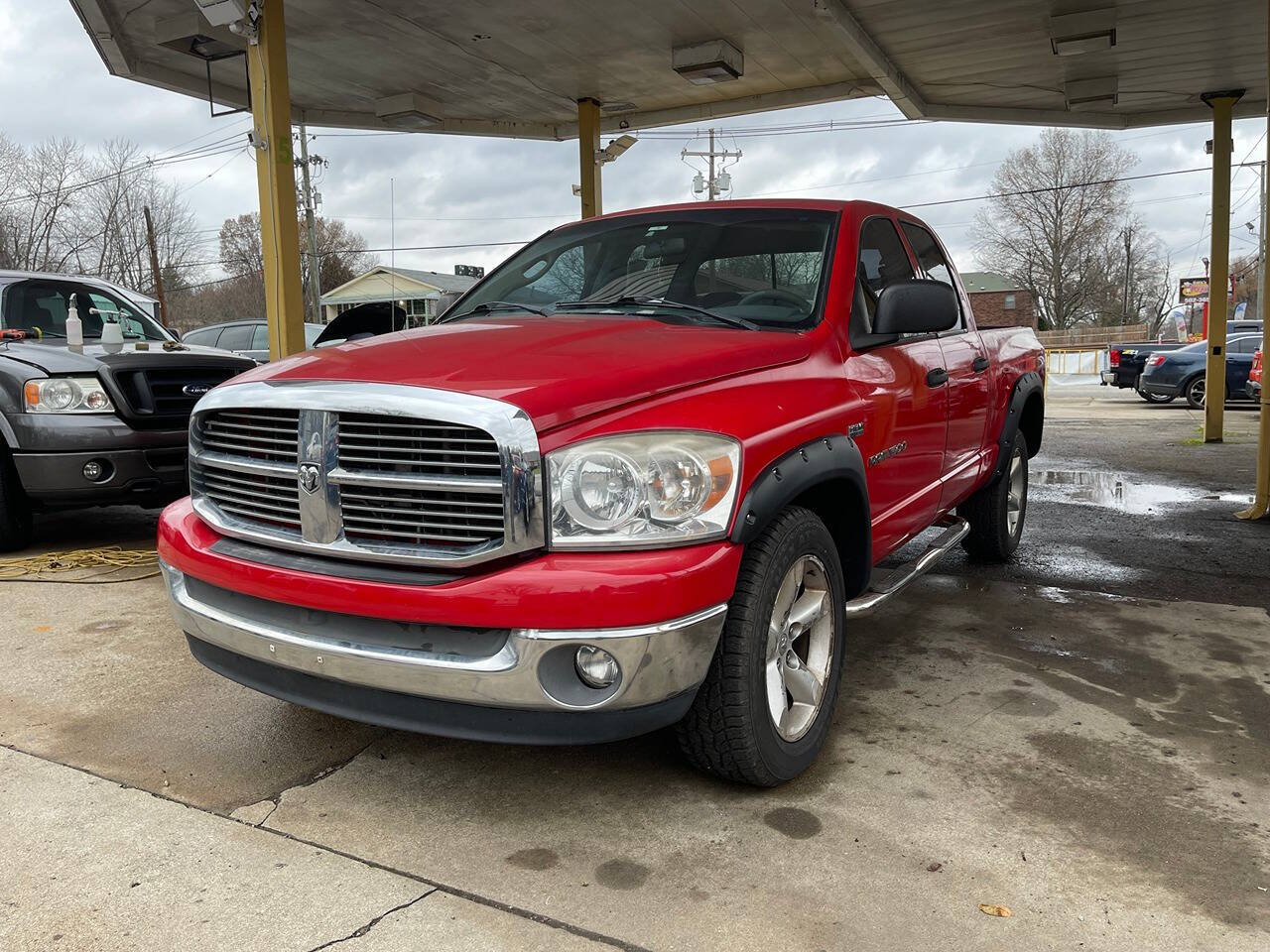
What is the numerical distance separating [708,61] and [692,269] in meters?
6.54

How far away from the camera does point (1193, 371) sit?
18.5 m

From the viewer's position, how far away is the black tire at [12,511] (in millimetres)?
5809

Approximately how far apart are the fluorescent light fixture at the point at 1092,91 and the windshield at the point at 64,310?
9946 millimetres

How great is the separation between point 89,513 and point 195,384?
2720mm

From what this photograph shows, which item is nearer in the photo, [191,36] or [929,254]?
[929,254]

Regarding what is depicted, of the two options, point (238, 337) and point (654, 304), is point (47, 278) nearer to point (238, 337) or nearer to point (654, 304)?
point (654, 304)

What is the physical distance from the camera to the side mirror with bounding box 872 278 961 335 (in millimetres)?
3455

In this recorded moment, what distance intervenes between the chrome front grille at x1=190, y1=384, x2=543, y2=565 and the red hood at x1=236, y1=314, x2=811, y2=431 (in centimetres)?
8

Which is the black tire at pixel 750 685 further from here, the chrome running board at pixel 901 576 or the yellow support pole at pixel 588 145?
the yellow support pole at pixel 588 145

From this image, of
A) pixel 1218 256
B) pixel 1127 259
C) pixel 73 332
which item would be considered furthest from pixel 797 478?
pixel 1127 259

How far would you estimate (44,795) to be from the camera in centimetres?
291

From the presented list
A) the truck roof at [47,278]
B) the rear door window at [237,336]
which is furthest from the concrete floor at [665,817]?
the rear door window at [237,336]

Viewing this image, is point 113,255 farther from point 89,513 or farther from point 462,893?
point 462,893

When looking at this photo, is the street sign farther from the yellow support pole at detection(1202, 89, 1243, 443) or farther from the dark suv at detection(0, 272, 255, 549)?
the dark suv at detection(0, 272, 255, 549)
